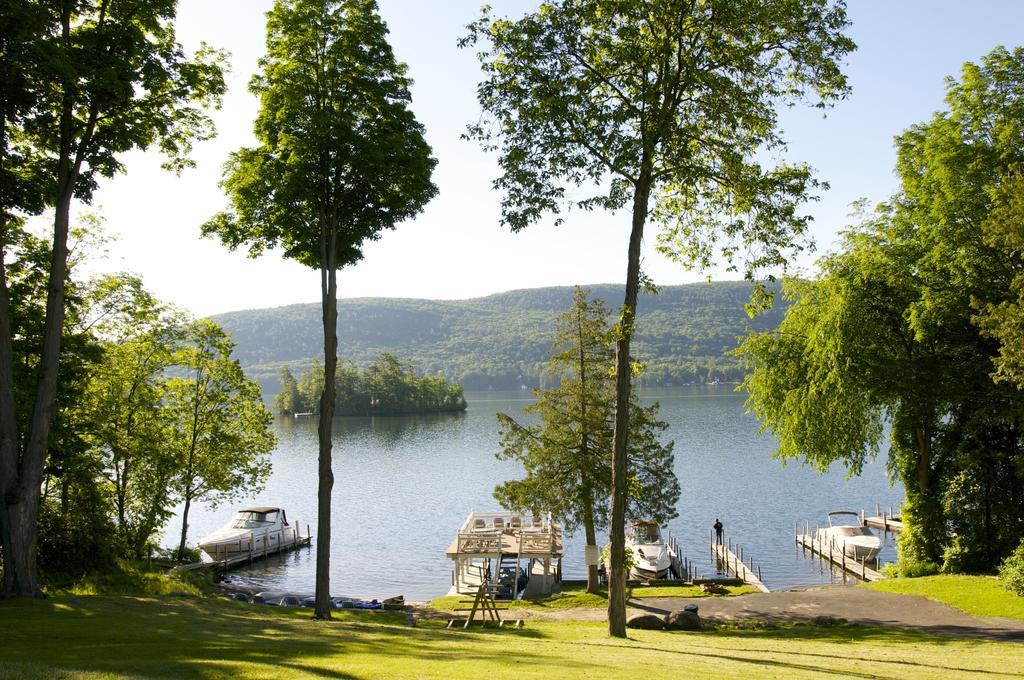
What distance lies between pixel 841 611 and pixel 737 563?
49.3 feet

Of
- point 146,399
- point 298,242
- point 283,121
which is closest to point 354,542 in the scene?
point 146,399

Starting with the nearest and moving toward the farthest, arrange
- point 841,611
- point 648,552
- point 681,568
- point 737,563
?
point 841,611
point 737,563
point 648,552
point 681,568

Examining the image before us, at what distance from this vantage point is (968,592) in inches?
876

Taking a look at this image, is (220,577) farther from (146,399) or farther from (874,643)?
(874,643)

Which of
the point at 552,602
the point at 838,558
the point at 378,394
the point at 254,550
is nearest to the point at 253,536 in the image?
the point at 254,550

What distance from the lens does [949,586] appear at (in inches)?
925

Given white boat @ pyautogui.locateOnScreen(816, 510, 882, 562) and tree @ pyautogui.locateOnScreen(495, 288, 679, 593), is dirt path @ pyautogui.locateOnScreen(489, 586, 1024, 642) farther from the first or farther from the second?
white boat @ pyautogui.locateOnScreen(816, 510, 882, 562)

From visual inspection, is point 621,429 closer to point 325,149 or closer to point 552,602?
point 325,149

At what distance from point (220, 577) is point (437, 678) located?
34.8 meters

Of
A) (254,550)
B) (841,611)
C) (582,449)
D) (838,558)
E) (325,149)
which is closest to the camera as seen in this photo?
(325,149)

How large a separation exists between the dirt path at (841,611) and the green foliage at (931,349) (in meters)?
5.14

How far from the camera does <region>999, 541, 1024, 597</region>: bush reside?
2087 cm

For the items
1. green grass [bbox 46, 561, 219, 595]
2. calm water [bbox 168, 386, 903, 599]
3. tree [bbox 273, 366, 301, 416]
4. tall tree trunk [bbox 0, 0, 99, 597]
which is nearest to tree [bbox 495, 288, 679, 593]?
calm water [bbox 168, 386, 903, 599]

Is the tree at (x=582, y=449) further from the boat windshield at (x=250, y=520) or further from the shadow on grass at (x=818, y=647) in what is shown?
the boat windshield at (x=250, y=520)
